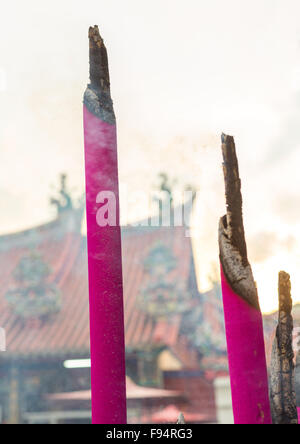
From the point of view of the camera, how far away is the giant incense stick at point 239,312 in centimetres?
29

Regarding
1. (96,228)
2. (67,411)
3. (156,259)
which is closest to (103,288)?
(96,228)

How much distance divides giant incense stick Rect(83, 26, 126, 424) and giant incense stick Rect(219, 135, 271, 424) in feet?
0.22

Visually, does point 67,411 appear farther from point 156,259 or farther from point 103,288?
point 103,288

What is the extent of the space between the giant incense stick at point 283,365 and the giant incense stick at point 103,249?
93 mm

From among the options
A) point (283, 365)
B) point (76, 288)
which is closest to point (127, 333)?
point (76, 288)

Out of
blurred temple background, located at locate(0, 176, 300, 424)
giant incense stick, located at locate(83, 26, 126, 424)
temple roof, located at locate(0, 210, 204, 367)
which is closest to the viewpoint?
giant incense stick, located at locate(83, 26, 126, 424)

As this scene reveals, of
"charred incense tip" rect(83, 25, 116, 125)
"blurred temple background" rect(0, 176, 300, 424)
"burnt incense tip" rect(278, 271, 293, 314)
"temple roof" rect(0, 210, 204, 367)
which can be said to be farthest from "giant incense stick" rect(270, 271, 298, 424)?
"temple roof" rect(0, 210, 204, 367)

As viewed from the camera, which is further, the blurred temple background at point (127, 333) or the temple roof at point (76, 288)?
the temple roof at point (76, 288)

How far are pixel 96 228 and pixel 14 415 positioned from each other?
3904mm

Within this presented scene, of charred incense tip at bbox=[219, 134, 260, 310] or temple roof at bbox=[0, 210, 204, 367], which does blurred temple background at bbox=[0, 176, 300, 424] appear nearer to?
temple roof at bbox=[0, 210, 204, 367]

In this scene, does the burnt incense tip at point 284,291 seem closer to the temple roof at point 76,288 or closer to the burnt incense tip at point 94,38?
the burnt incense tip at point 94,38

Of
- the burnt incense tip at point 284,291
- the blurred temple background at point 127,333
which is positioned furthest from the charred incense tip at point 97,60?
the blurred temple background at point 127,333

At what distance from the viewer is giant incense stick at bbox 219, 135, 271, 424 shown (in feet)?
0.97
